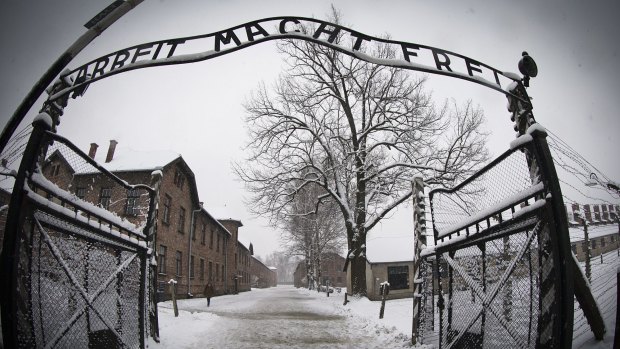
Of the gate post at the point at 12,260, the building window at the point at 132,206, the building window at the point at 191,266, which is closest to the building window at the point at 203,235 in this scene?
the building window at the point at 191,266

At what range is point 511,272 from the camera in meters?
2.85

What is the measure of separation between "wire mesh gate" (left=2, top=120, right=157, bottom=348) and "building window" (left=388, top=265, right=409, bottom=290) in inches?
859

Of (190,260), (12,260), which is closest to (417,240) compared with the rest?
(12,260)

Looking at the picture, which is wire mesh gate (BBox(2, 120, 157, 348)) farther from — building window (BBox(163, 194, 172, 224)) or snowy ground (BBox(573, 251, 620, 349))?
building window (BBox(163, 194, 172, 224))

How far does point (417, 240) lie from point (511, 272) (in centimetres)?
284

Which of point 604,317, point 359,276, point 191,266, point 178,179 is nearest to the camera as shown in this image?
point 604,317

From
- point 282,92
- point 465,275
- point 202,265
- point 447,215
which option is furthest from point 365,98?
point 202,265

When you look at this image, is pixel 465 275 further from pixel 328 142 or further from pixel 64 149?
pixel 328 142

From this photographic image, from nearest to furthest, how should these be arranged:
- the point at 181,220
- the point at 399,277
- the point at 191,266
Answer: the point at 181,220, the point at 191,266, the point at 399,277

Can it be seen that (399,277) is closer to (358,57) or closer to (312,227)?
(312,227)

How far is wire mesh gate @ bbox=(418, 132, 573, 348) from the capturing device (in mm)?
2412

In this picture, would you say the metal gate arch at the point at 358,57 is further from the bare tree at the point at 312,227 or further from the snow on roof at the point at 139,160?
the bare tree at the point at 312,227

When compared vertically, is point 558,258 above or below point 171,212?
below

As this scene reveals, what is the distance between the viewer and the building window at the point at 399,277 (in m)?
23.9
